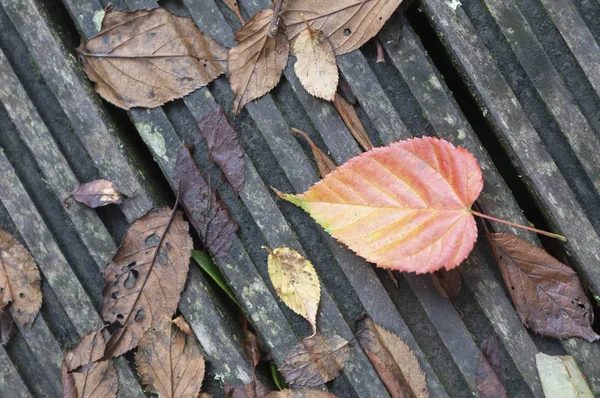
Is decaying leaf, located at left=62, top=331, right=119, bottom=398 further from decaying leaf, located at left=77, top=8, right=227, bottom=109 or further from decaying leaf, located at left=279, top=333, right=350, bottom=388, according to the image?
decaying leaf, located at left=77, top=8, right=227, bottom=109

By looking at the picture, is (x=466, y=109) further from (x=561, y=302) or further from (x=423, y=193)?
(x=561, y=302)

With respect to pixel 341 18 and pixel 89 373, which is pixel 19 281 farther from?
pixel 341 18

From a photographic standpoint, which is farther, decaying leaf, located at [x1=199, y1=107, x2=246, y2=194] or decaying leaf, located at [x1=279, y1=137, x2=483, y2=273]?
decaying leaf, located at [x1=199, y1=107, x2=246, y2=194]

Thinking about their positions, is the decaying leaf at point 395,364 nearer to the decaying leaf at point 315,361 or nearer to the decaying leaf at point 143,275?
the decaying leaf at point 315,361

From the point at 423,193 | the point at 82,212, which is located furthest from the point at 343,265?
the point at 82,212

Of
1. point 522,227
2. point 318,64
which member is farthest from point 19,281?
point 522,227

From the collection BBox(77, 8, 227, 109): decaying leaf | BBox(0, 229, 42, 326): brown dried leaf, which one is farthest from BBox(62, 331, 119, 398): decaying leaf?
BBox(77, 8, 227, 109): decaying leaf
